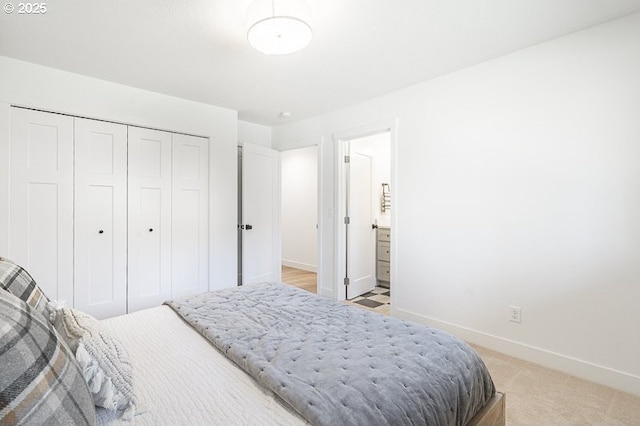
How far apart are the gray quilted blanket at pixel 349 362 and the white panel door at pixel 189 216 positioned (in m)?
1.84

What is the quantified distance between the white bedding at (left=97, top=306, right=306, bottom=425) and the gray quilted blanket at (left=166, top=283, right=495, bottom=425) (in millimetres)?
52

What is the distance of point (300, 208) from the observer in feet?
20.4

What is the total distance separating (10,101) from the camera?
2.54 metres

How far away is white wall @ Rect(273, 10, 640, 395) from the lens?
2053 millimetres

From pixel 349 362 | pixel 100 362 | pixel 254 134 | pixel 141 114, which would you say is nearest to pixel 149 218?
pixel 141 114

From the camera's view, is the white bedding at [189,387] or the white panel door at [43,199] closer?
the white bedding at [189,387]

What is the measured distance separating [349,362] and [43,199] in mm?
3039

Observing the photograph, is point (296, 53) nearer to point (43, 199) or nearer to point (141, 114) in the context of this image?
point (141, 114)

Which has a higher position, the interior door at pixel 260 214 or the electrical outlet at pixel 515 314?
the interior door at pixel 260 214

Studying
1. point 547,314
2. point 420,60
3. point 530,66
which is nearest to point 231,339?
point 547,314

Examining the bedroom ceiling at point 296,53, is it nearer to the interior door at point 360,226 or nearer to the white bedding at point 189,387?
the interior door at point 360,226

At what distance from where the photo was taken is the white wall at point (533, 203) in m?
2.05

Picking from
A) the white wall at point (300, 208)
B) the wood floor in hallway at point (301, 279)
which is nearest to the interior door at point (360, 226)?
the wood floor in hallway at point (301, 279)

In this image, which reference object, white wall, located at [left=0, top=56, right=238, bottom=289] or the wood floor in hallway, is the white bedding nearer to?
white wall, located at [left=0, top=56, right=238, bottom=289]
